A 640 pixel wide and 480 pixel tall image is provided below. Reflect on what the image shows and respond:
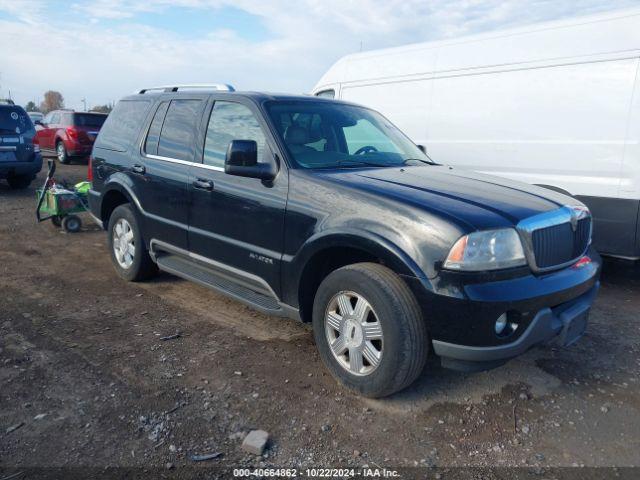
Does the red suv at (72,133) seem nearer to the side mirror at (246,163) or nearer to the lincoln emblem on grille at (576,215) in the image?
the side mirror at (246,163)

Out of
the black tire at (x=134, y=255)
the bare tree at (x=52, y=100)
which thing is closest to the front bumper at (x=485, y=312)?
the black tire at (x=134, y=255)

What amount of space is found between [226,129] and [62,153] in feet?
48.7

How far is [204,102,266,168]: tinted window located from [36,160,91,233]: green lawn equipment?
4.01m

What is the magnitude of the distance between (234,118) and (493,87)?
126 inches

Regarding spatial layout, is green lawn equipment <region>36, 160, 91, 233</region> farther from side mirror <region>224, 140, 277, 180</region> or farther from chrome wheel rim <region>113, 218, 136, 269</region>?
side mirror <region>224, 140, 277, 180</region>

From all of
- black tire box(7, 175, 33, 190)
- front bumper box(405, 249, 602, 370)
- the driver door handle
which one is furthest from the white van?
black tire box(7, 175, 33, 190)

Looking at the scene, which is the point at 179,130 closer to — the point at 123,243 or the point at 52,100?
the point at 123,243

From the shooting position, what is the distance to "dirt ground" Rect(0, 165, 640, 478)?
8.87 ft

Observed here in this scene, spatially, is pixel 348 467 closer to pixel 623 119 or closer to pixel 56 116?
pixel 623 119

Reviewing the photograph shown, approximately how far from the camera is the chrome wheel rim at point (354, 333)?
3107 millimetres

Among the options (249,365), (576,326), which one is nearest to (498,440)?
(576,326)

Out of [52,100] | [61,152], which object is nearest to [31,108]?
[52,100]

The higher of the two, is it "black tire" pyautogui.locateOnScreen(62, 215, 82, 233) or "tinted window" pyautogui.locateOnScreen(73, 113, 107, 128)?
"tinted window" pyautogui.locateOnScreen(73, 113, 107, 128)

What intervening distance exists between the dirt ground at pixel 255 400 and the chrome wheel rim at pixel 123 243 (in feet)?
2.21
